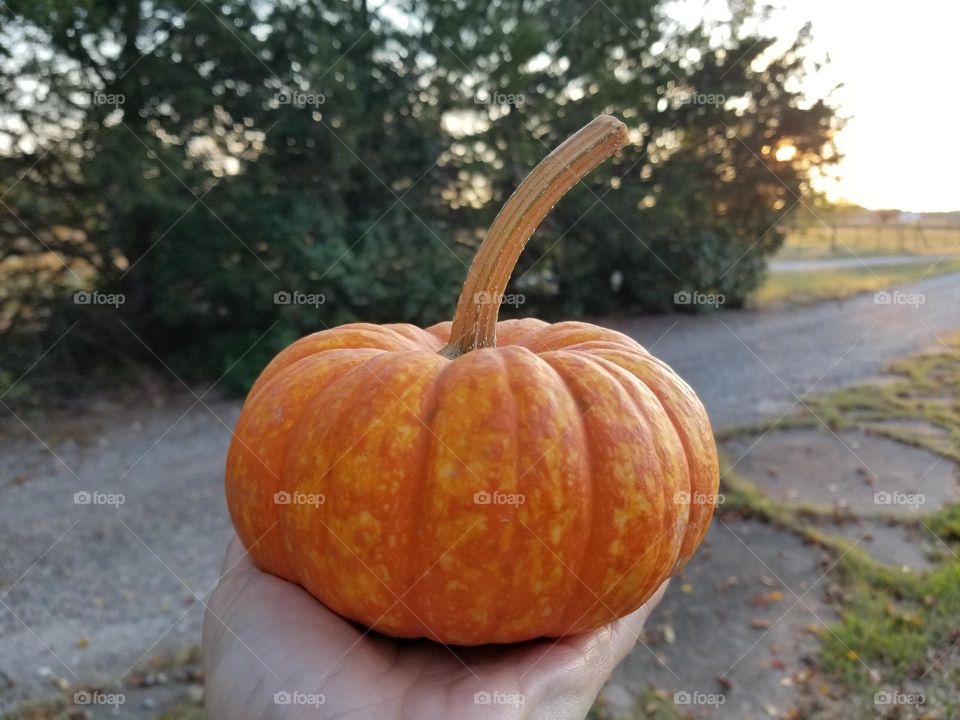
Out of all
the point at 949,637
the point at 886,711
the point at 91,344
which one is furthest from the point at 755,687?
the point at 91,344

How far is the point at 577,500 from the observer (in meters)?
1.72

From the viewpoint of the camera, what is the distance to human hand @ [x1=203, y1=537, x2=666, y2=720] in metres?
1.70

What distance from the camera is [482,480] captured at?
166cm

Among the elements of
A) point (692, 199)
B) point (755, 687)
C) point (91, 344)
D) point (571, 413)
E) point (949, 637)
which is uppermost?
point (692, 199)

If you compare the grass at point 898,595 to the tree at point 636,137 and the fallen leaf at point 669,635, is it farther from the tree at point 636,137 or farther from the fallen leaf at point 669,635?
the tree at point 636,137

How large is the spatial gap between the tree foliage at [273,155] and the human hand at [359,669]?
197 inches

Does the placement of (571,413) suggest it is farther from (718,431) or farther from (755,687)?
(718,431)

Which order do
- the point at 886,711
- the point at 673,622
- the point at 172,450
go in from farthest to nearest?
1. the point at 172,450
2. the point at 673,622
3. the point at 886,711

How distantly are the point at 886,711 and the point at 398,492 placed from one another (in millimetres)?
2850
